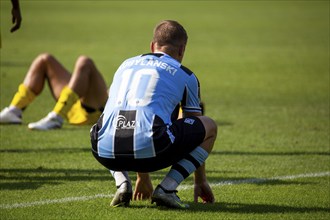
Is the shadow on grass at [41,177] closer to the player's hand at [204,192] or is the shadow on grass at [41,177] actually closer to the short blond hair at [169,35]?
the player's hand at [204,192]

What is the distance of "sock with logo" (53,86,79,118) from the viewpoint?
13.2 metres

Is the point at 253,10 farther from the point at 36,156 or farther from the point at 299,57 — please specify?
the point at 36,156

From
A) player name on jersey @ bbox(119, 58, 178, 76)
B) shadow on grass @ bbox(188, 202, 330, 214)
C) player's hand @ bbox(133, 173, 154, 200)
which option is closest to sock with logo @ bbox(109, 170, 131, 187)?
player's hand @ bbox(133, 173, 154, 200)

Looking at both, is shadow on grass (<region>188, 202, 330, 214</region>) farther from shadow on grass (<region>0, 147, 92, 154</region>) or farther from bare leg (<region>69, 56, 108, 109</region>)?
bare leg (<region>69, 56, 108, 109</region>)

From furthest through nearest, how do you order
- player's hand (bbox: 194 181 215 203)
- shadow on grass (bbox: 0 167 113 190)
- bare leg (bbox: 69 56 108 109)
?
bare leg (bbox: 69 56 108 109), shadow on grass (bbox: 0 167 113 190), player's hand (bbox: 194 181 215 203)

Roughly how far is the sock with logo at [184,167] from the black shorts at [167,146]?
0.04 metres

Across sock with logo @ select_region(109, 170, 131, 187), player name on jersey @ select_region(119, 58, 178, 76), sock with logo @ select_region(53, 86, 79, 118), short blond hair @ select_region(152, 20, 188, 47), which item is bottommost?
sock with logo @ select_region(53, 86, 79, 118)

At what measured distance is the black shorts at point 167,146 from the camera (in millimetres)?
7391

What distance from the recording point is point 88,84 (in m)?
13.5

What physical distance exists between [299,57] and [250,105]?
10.5 metres

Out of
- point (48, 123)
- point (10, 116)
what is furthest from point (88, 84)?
point (10, 116)

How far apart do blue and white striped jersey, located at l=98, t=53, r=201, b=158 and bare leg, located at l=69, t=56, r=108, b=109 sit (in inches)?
221

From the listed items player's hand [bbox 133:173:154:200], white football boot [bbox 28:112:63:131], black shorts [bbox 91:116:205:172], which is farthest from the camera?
white football boot [bbox 28:112:63:131]

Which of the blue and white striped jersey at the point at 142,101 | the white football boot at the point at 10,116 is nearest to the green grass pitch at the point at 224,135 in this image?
the white football boot at the point at 10,116
